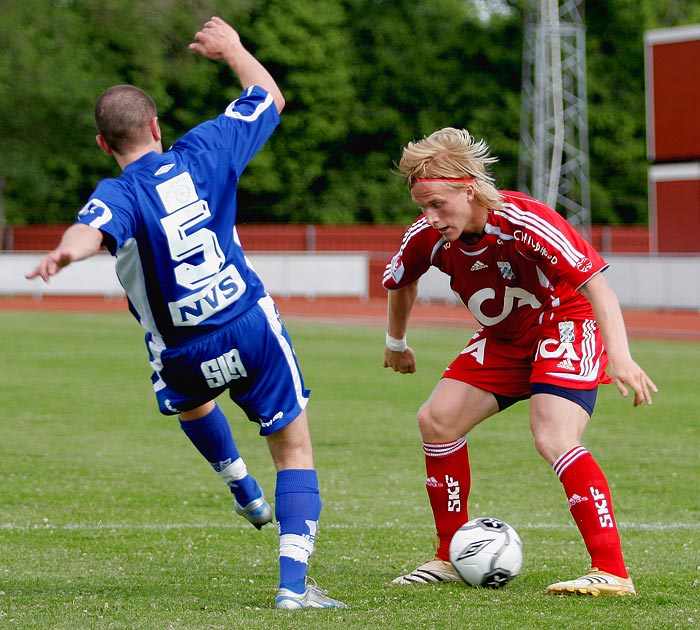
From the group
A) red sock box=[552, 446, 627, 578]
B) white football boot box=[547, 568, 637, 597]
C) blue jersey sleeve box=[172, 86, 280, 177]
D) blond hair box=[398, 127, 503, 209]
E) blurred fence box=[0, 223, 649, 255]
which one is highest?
blue jersey sleeve box=[172, 86, 280, 177]

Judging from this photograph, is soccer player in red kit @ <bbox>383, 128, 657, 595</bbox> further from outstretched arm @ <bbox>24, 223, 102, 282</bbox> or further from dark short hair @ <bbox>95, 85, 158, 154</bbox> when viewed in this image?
outstretched arm @ <bbox>24, 223, 102, 282</bbox>

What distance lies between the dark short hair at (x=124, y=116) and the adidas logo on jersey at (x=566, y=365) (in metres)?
1.99

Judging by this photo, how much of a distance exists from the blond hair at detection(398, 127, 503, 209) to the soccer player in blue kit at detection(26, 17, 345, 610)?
0.61 meters

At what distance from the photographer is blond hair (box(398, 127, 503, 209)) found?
498 cm

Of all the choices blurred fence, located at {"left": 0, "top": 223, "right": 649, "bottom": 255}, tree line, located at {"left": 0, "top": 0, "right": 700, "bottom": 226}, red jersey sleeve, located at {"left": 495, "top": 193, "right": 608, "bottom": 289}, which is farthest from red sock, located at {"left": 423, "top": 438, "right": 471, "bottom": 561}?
tree line, located at {"left": 0, "top": 0, "right": 700, "bottom": 226}

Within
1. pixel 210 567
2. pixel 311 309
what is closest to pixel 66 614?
pixel 210 567

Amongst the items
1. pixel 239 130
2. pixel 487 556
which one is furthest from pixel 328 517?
pixel 239 130

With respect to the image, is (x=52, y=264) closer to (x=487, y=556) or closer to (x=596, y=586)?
(x=487, y=556)

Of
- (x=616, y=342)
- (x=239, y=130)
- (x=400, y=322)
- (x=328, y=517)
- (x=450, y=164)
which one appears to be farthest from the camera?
(x=328, y=517)

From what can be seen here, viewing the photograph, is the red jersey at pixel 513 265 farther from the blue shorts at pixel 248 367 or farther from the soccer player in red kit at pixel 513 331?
the blue shorts at pixel 248 367

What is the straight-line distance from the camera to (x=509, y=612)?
464 centimetres

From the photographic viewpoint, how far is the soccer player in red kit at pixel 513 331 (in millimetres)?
4930

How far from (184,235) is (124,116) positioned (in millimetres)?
492

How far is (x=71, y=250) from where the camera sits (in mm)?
3943
